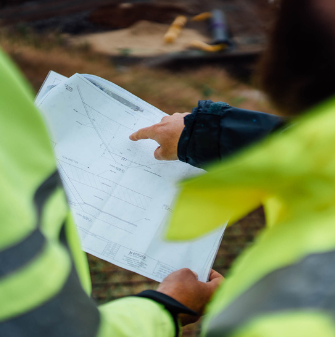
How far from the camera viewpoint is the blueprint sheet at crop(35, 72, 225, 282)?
0.69 m

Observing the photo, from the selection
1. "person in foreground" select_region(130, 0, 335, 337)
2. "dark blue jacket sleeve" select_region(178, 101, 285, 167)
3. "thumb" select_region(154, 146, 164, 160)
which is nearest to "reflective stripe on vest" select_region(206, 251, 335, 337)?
A: "person in foreground" select_region(130, 0, 335, 337)

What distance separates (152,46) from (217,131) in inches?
35.3

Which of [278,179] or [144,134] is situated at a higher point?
[278,179]

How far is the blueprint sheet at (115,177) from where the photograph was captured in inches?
27.2

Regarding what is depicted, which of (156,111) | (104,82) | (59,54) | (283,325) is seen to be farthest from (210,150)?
(59,54)

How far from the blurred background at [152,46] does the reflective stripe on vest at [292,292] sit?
2.95 ft

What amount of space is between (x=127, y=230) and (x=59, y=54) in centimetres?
91

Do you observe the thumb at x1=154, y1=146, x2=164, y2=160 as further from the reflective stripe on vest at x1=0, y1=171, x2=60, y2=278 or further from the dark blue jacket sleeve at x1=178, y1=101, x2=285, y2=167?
the reflective stripe on vest at x1=0, y1=171, x2=60, y2=278

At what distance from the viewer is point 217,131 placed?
640mm

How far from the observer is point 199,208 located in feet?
1.20

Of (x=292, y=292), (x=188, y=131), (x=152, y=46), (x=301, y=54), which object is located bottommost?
(x=152, y=46)

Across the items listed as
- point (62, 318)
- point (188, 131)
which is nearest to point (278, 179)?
point (62, 318)

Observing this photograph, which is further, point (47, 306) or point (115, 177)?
point (115, 177)

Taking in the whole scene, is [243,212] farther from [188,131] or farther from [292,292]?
[188,131]
